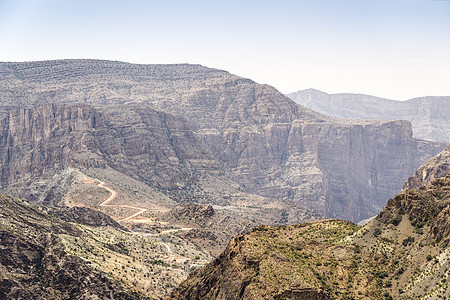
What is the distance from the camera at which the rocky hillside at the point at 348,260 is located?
2261 inches

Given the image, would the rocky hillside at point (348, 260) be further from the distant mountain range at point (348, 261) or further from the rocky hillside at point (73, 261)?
the rocky hillside at point (73, 261)

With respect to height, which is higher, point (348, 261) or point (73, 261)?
point (348, 261)

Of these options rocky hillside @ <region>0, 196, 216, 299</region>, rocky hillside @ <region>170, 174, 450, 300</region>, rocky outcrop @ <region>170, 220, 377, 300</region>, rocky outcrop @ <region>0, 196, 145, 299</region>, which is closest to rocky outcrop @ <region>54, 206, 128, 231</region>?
rocky hillside @ <region>0, 196, 216, 299</region>

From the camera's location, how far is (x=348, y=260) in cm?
6350

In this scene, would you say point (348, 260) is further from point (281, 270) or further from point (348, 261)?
point (281, 270)

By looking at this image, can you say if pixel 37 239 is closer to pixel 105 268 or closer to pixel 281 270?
pixel 105 268

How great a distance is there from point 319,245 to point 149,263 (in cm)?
6805

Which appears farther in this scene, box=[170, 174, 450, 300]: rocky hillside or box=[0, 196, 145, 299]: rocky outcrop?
box=[0, 196, 145, 299]: rocky outcrop

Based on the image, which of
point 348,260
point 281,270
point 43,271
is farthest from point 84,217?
point 348,260

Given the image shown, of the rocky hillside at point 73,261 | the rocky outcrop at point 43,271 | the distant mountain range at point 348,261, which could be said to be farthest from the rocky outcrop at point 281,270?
the rocky hillside at point 73,261

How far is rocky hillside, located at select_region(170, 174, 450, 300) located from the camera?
57.4 metres

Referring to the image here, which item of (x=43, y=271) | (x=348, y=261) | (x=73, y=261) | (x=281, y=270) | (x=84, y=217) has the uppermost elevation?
(x=348, y=261)

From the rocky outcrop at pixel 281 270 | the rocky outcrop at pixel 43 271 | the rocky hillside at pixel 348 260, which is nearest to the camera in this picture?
the rocky hillside at pixel 348 260

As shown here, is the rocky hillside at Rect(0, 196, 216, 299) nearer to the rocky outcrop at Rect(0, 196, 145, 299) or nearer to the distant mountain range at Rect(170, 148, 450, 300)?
the rocky outcrop at Rect(0, 196, 145, 299)
